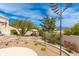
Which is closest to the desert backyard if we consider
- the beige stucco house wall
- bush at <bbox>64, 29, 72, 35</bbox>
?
the beige stucco house wall

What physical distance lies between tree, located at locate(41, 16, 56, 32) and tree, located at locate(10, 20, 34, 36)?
133mm

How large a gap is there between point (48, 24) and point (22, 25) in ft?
0.94

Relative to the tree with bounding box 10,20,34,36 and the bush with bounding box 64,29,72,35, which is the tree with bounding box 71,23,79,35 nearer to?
the bush with bounding box 64,29,72,35

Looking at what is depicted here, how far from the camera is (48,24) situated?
194 centimetres

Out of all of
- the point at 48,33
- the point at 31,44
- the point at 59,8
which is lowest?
the point at 31,44

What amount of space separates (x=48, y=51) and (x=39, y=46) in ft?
0.37

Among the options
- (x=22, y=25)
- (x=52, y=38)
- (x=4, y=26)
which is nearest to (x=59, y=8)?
(x=52, y=38)

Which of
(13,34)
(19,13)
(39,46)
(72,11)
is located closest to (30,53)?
(39,46)

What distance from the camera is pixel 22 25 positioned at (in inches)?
75.9

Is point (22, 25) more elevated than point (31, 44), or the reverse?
point (22, 25)

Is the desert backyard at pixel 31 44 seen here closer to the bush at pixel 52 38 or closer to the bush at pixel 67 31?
the bush at pixel 52 38

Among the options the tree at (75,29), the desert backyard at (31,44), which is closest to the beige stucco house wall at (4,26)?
the desert backyard at (31,44)

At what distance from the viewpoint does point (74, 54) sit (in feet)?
6.25

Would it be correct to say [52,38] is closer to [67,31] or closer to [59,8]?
[67,31]
